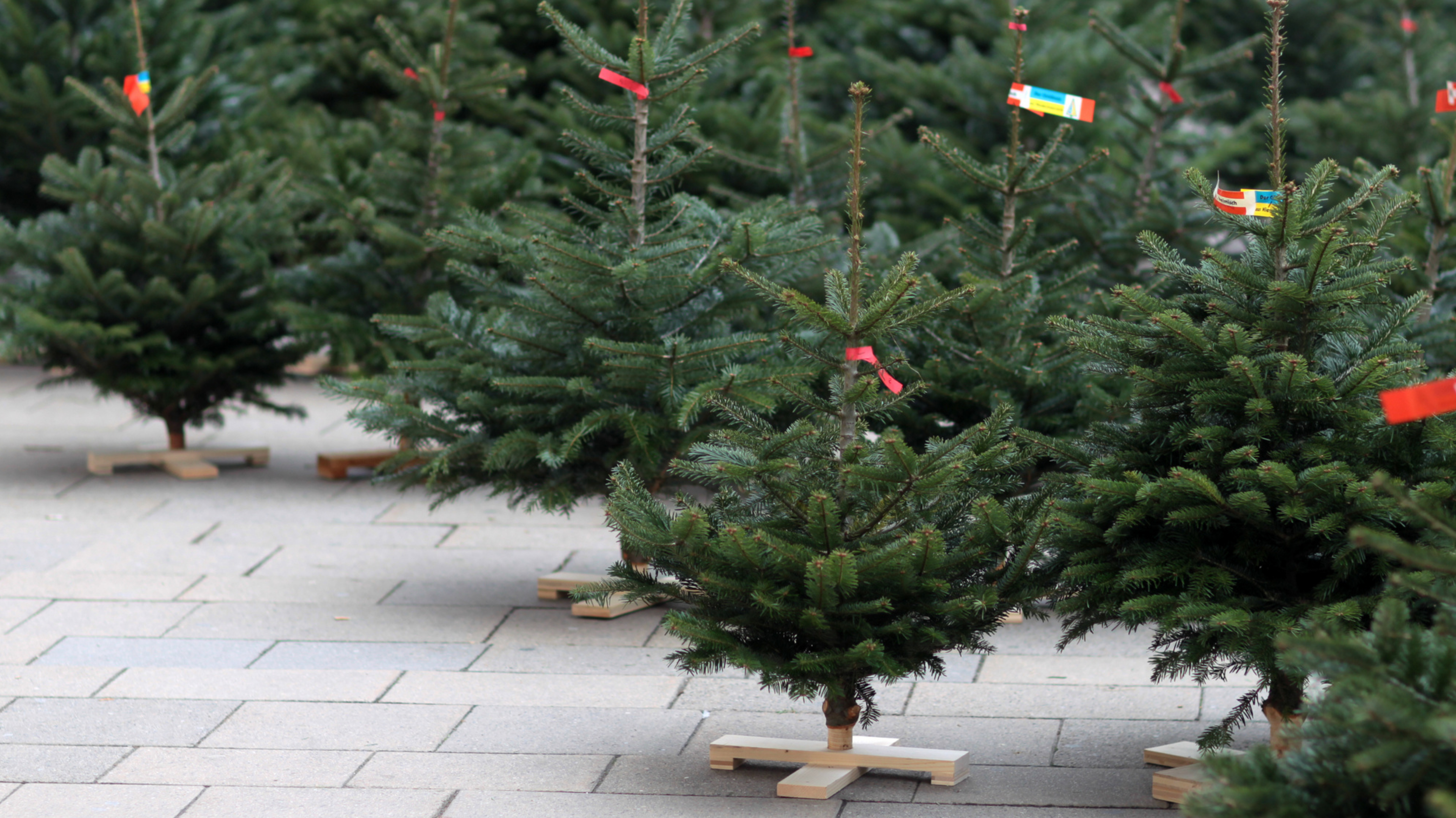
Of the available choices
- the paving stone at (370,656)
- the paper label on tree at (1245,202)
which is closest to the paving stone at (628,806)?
the paving stone at (370,656)

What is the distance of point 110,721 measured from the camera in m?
5.53

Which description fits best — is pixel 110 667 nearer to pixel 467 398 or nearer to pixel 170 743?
pixel 170 743

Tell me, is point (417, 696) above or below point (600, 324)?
below

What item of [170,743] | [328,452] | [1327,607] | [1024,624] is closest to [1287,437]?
[1327,607]

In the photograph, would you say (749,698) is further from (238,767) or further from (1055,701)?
(238,767)

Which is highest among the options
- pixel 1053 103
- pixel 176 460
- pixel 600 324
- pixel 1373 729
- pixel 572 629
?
pixel 1053 103

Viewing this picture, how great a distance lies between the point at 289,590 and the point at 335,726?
2019 mm

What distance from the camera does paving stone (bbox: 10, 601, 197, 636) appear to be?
6648 mm

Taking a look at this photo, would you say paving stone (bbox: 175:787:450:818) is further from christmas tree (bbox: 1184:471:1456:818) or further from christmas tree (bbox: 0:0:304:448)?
christmas tree (bbox: 0:0:304:448)

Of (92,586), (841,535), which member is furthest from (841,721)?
(92,586)

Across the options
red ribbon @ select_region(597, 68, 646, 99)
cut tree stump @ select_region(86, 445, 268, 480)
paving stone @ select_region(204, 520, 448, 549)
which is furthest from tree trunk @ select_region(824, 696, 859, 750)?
cut tree stump @ select_region(86, 445, 268, 480)

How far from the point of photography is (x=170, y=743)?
5293 mm

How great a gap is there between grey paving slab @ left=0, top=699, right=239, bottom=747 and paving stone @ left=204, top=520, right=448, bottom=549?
2463mm

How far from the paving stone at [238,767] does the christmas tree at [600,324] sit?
1.62 m
